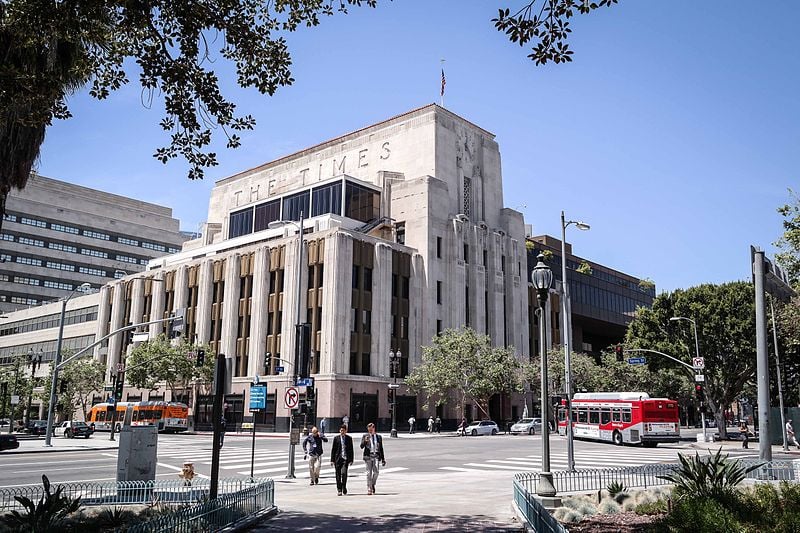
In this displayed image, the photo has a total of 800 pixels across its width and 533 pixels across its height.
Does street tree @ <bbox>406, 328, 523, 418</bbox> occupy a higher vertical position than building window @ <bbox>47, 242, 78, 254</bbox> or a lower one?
lower

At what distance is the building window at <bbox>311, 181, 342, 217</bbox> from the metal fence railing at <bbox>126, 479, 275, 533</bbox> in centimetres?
5971

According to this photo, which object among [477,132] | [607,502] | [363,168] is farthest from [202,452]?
[477,132]

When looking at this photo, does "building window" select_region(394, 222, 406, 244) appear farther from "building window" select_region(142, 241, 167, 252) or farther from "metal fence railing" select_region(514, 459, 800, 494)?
"building window" select_region(142, 241, 167, 252)

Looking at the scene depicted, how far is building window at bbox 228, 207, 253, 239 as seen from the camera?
82.5 metres

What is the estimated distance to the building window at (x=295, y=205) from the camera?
76.4m

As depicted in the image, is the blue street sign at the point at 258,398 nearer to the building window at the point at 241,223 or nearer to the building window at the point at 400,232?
the building window at the point at 400,232

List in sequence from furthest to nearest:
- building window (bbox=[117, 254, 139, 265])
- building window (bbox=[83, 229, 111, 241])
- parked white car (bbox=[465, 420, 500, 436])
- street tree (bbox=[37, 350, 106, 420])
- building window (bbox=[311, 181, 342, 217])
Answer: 1. building window (bbox=[117, 254, 139, 265])
2. building window (bbox=[83, 229, 111, 241])
3. street tree (bbox=[37, 350, 106, 420])
4. building window (bbox=[311, 181, 342, 217])
5. parked white car (bbox=[465, 420, 500, 436])

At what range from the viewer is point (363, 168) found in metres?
81.1

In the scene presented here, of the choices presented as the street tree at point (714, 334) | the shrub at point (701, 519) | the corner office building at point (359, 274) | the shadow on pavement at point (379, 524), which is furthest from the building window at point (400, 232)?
the shrub at point (701, 519)

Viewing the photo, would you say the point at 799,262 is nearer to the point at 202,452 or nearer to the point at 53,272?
the point at 202,452

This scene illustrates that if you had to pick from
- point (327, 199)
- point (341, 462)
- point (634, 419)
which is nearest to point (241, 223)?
point (327, 199)

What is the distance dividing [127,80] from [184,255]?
241 ft

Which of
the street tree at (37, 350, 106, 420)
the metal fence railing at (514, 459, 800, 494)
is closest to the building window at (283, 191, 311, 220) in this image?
the street tree at (37, 350, 106, 420)

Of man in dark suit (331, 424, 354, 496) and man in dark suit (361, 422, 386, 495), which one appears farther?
man in dark suit (361, 422, 386, 495)
